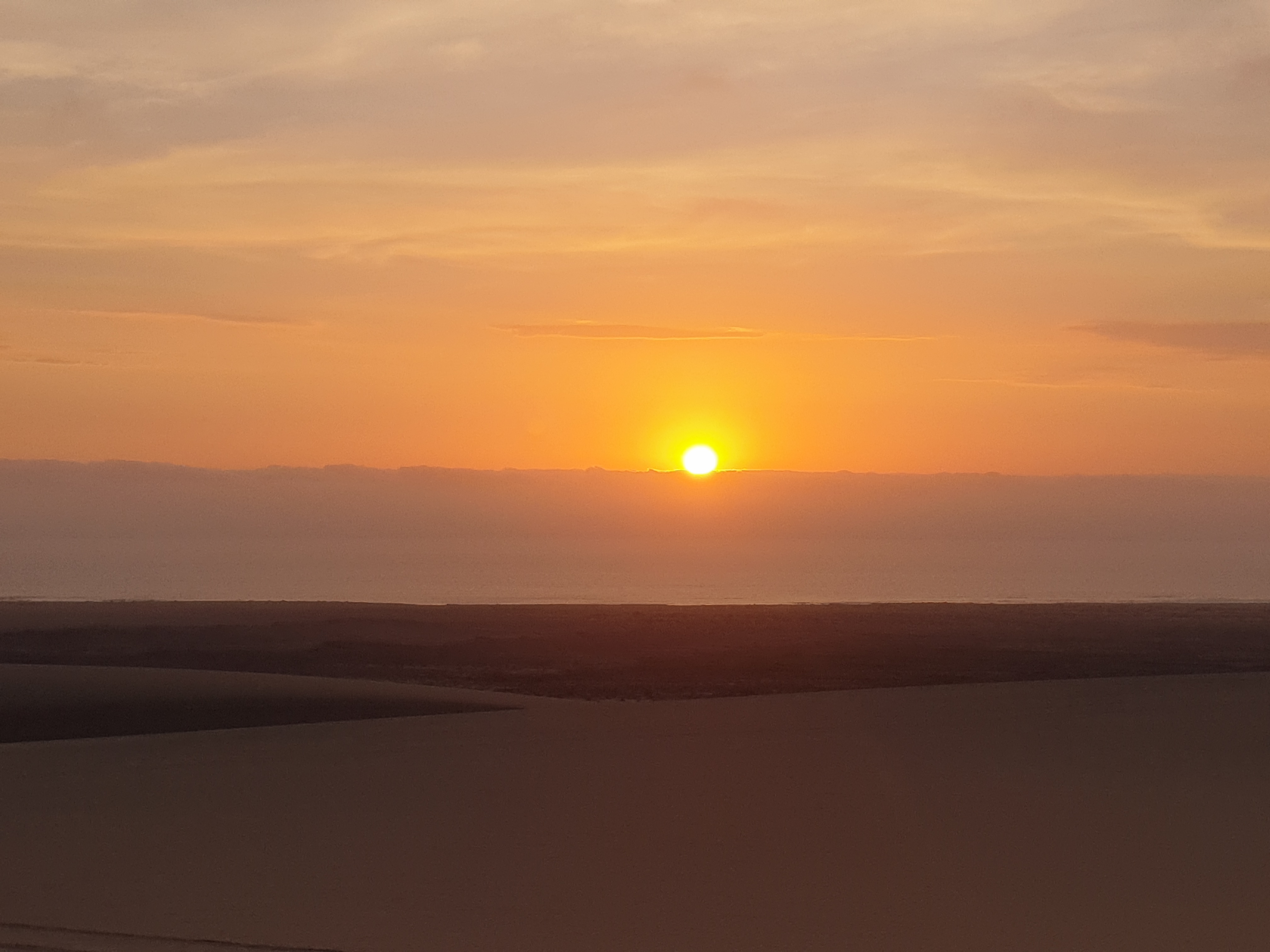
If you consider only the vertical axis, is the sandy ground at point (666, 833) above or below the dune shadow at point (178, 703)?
below

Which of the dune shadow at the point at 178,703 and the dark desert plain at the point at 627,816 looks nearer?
the dark desert plain at the point at 627,816

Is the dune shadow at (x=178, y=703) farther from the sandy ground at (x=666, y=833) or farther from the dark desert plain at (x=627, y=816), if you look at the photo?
the sandy ground at (x=666, y=833)

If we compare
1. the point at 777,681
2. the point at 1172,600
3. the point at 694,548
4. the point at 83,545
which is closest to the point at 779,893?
the point at 777,681

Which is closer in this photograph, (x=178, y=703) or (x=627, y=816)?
(x=627, y=816)

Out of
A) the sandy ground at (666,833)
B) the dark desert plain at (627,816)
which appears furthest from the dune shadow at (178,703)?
the sandy ground at (666,833)

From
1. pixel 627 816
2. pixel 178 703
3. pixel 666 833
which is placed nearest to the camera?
pixel 666 833

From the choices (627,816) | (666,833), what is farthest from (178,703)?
(666,833)

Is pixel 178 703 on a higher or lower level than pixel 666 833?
higher

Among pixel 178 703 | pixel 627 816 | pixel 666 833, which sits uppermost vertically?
pixel 178 703

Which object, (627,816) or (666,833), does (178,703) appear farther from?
(666,833)

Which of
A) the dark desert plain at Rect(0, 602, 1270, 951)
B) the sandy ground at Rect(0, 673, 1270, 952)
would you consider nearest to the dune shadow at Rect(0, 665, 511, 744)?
the dark desert plain at Rect(0, 602, 1270, 951)
